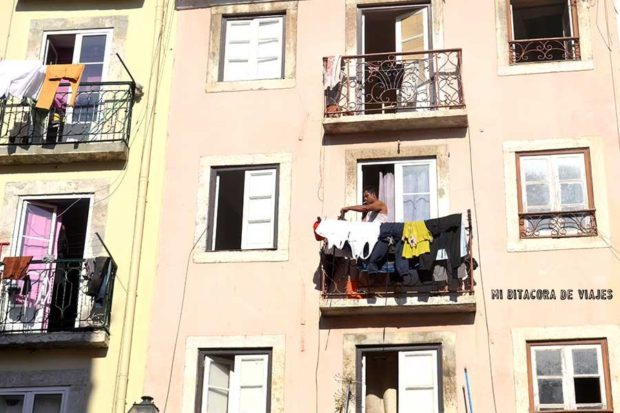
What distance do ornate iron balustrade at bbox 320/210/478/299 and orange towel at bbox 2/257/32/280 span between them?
454cm

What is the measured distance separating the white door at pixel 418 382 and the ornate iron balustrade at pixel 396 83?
158 inches

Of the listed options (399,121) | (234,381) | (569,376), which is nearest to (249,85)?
(399,121)

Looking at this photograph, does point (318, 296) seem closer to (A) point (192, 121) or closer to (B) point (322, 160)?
(B) point (322, 160)

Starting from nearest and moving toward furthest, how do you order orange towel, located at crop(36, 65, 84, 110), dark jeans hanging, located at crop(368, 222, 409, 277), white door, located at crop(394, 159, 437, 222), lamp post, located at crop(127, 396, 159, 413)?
lamp post, located at crop(127, 396, 159, 413) → dark jeans hanging, located at crop(368, 222, 409, 277) → white door, located at crop(394, 159, 437, 222) → orange towel, located at crop(36, 65, 84, 110)

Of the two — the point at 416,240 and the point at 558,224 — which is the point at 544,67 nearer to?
the point at 558,224

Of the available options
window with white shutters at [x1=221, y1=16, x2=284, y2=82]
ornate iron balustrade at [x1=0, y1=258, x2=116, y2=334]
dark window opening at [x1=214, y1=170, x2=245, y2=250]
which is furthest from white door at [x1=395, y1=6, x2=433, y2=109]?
ornate iron balustrade at [x1=0, y1=258, x2=116, y2=334]

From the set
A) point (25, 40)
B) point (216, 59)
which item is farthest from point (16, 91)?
point (216, 59)

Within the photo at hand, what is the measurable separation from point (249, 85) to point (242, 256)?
308cm

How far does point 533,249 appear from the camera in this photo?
→ 626 inches

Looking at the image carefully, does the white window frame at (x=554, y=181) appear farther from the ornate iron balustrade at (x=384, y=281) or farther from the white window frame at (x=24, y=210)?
the white window frame at (x=24, y=210)

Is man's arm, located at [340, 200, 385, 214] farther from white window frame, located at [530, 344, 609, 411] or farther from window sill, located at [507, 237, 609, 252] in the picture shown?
white window frame, located at [530, 344, 609, 411]

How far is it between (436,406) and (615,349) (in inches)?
102

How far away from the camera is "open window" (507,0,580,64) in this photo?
17422 mm

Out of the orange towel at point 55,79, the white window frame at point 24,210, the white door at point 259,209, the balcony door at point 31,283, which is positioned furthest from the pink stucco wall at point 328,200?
the balcony door at point 31,283
